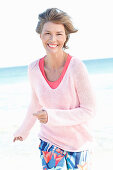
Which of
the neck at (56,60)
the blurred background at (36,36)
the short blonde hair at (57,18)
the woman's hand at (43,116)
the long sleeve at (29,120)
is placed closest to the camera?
the woman's hand at (43,116)

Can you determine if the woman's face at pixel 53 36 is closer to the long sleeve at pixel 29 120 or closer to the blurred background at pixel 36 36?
the long sleeve at pixel 29 120

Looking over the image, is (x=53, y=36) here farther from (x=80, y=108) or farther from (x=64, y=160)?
(x=64, y=160)

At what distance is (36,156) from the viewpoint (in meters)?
5.08

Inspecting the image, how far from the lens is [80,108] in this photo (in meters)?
2.17

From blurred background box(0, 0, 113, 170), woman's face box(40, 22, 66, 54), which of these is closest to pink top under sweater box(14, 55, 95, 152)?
woman's face box(40, 22, 66, 54)

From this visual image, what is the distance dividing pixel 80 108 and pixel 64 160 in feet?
1.18

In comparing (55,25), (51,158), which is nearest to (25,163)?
(51,158)

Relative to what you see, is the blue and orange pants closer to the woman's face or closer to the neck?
the neck

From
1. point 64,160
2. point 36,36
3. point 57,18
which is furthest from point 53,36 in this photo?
point 36,36

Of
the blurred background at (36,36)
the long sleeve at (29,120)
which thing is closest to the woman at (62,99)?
the long sleeve at (29,120)

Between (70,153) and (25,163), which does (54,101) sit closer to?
(70,153)

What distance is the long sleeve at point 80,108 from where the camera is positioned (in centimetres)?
212

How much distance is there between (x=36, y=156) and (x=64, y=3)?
85.4ft

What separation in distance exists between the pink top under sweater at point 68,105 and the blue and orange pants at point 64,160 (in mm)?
35
